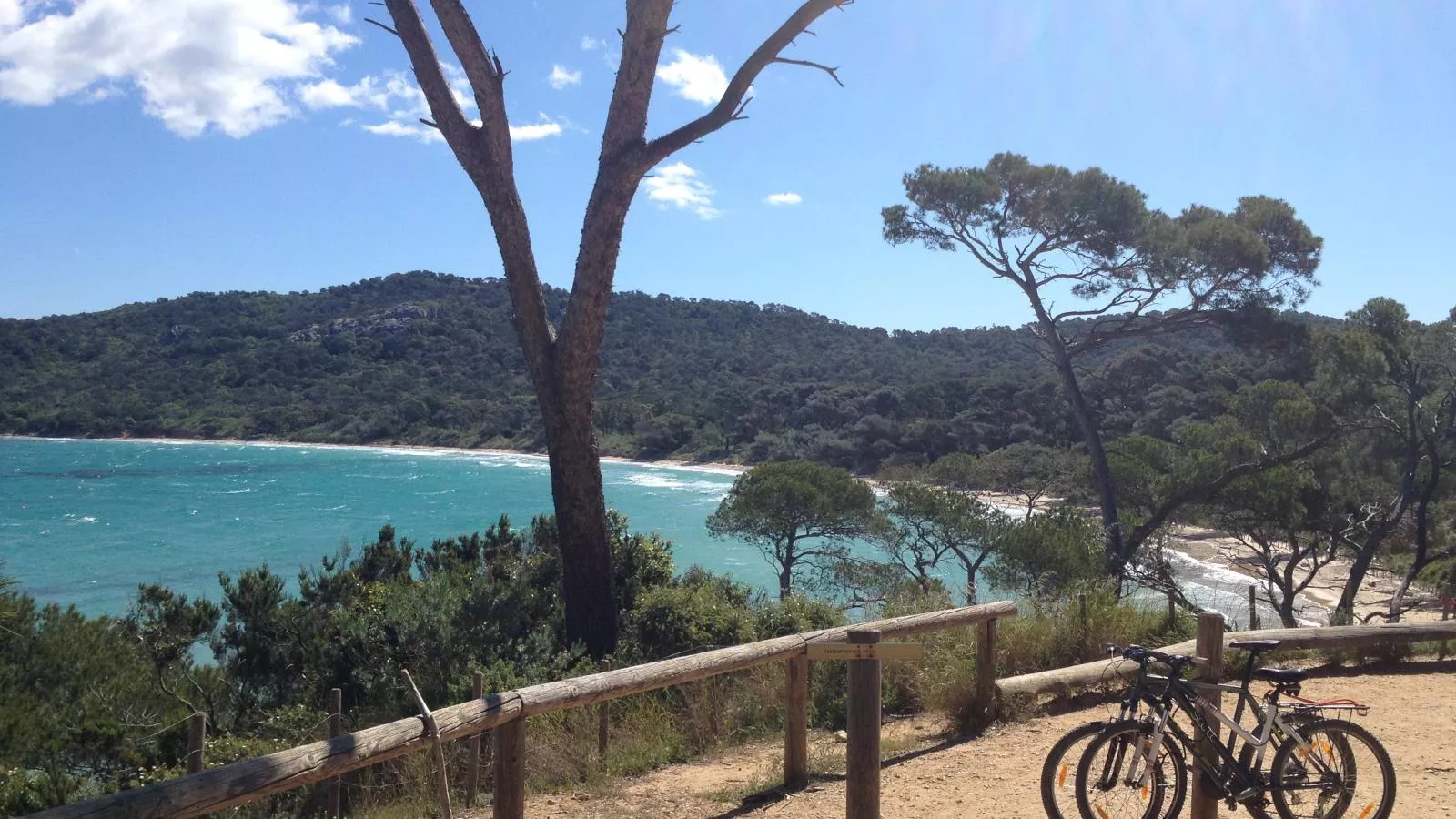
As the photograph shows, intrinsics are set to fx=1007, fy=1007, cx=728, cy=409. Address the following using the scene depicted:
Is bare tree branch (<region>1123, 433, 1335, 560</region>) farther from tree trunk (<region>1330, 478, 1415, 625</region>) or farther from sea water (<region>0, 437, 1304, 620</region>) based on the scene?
sea water (<region>0, 437, 1304, 620</region>)

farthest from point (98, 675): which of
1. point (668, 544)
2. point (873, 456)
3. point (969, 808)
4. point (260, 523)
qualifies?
point (260, 523)

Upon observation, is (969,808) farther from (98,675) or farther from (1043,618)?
(98,675)

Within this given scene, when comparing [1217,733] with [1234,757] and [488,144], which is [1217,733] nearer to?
[1234,757]

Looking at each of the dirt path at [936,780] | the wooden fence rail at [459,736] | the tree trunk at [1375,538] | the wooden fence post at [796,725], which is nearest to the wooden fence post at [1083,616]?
the dirt path at [936,780]

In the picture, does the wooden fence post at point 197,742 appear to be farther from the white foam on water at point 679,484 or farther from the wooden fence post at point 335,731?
the white foam on water at point 679,484

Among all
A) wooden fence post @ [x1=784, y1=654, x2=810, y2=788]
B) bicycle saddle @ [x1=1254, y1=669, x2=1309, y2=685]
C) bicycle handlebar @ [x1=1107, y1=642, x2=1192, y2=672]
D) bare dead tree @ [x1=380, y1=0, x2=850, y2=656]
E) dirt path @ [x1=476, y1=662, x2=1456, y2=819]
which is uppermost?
bare dead tree @ [x1=380, y1=0, x2=850, y2=656]

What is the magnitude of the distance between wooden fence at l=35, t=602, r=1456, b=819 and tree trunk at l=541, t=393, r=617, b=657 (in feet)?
9.37

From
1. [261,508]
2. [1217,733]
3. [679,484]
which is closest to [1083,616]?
[1217,733]

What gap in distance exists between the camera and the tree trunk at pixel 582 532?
7.40 meters

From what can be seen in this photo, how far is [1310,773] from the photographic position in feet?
12.4

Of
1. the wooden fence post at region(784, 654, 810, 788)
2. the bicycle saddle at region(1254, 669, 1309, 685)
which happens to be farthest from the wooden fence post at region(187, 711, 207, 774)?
the bicycle saddle at region(1254, 669, 1309, 685)

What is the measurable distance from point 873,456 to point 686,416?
84.8 feet

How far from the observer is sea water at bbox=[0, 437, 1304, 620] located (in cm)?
3434

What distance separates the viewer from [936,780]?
4.92m
